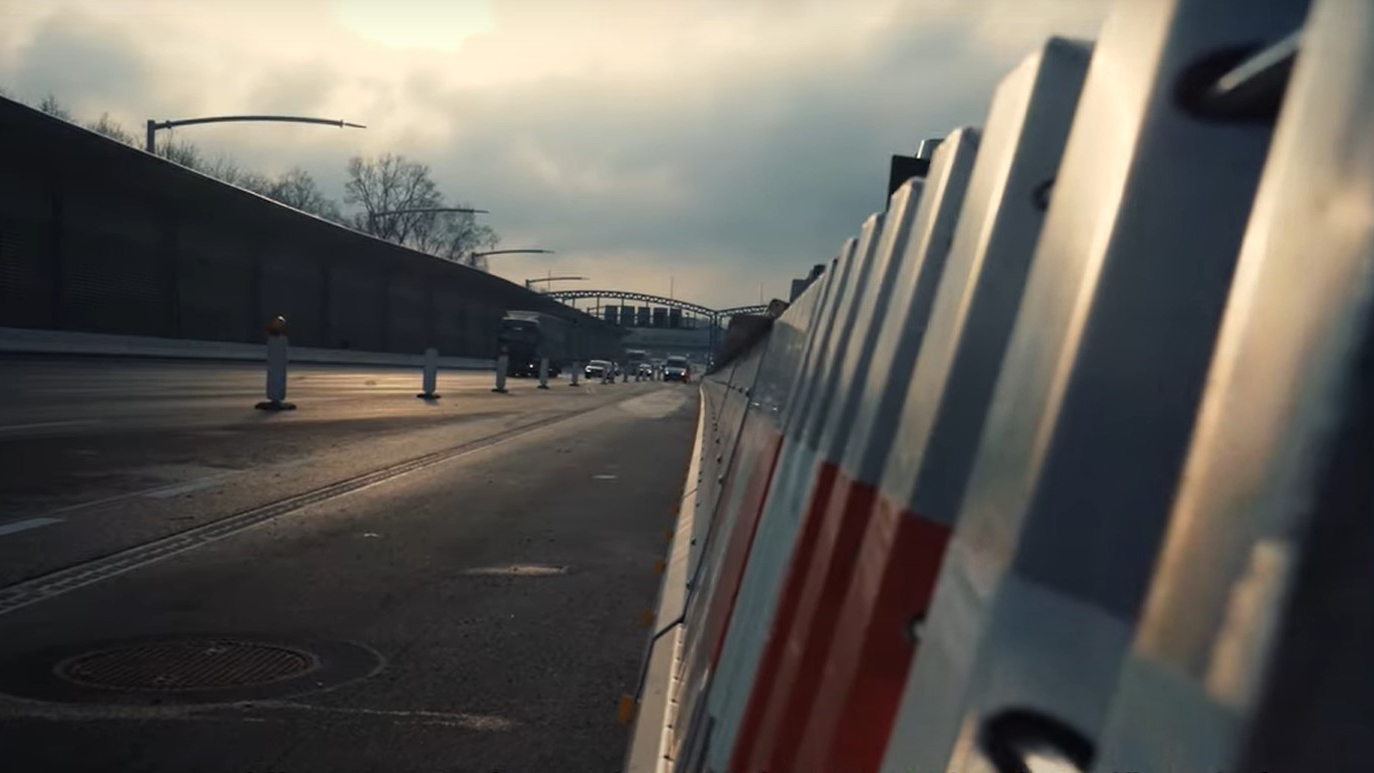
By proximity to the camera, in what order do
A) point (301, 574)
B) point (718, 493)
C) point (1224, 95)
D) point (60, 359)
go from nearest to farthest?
point (1224, 95) < point (718, 493) < point (301, 574) < point (60, 359)

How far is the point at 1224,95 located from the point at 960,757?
702mm

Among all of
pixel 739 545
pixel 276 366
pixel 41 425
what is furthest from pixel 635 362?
pixel 739 545

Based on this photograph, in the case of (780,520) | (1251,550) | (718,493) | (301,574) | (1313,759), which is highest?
(1251,550)

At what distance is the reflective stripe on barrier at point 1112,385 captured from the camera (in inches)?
48.9

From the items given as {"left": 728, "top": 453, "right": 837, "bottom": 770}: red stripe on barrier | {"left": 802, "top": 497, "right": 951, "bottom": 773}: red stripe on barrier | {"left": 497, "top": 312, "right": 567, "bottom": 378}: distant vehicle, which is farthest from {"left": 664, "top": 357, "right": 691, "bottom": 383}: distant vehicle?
{"left": 802, "top": 497, "right": 951, "bottom": 773}: red stripe on barrier

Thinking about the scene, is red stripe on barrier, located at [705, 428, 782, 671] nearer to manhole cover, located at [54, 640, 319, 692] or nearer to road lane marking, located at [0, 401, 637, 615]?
manhole cover, located at [54, 640, 319, 692]

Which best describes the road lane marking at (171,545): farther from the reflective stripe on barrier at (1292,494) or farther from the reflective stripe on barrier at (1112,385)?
the reflective stripe on barrier at (1292,494)

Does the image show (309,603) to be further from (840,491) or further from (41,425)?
(41,425)

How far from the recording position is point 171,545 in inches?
358

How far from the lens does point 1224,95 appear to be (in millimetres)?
1235

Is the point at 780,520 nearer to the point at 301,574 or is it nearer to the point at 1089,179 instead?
the point at 1089,179

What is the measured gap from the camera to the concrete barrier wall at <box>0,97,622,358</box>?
37125 mm

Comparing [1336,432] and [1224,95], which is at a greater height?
[1224,95]

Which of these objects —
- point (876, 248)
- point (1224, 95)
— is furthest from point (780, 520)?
point (1224, 95)
